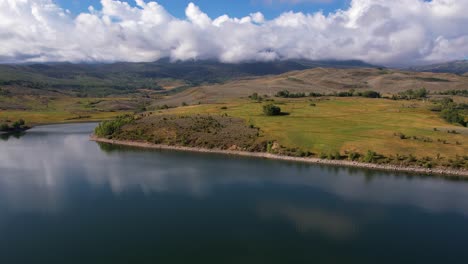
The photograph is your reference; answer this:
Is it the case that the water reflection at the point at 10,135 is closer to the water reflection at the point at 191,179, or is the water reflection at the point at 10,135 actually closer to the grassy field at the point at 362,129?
the water reflection at the point at 191,179

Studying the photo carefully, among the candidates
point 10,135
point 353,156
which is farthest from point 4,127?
point 353,156

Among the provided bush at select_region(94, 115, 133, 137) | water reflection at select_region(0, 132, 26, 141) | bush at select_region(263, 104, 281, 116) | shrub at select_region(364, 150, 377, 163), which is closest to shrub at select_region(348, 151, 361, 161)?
shrub at select_region(364, 150, 377, 163)

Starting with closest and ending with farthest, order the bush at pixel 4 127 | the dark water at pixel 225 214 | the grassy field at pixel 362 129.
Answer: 1. the dark water at pixel 225 214
2. the grassy field at pixel 362 129
3. the bush at pixel 4 127

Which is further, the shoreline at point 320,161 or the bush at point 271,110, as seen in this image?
the bush at point 271,110

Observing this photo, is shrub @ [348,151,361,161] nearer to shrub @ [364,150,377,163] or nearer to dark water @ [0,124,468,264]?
shrub @ [364,150,377,163]

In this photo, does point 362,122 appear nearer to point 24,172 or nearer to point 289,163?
point 289,163

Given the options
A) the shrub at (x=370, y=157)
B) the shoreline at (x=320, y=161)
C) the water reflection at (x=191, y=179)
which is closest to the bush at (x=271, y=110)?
the shoreline at (x=320, y=161)
